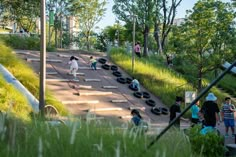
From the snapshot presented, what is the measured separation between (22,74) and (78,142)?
45.3ft

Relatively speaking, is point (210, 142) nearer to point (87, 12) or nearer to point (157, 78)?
point (157, 78)

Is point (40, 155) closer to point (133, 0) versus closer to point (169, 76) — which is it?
point (169, 76)

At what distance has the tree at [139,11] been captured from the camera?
1387 inches

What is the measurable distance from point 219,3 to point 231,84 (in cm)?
609

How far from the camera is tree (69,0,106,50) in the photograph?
40.5 m

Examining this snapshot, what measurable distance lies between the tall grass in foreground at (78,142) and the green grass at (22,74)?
11.1m

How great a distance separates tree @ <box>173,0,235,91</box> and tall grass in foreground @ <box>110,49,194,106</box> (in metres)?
1.26

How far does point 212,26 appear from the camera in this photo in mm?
25578

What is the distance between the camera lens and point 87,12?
146ft

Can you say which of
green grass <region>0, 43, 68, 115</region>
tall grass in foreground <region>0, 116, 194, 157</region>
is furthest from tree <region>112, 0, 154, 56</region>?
tall grass in foreground <region>0, 116, 194, 157</region>

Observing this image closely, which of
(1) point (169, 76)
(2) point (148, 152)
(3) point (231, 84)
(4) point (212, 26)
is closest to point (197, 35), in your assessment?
(4) point (212, 26)

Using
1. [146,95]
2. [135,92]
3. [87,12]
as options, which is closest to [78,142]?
[135,92]

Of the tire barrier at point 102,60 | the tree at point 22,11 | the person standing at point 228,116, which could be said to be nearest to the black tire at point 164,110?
the tire barrier at point 102,60

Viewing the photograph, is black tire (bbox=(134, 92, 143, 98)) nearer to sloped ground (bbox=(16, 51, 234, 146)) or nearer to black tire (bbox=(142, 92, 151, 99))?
sloped ground (bbox=(16, 51, 234, 146))
